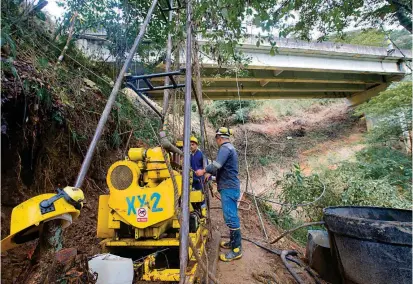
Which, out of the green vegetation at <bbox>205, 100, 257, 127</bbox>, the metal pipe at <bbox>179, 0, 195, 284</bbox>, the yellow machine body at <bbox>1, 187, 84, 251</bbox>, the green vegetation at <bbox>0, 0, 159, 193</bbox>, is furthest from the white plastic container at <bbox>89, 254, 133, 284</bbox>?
the green vegetation at <bbox>205, 100, 257, 127</bbox>

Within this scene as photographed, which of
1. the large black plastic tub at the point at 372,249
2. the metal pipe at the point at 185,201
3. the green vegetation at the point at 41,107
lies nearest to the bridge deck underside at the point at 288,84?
the green vegetation at the point at 41,107

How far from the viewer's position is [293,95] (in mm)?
15352

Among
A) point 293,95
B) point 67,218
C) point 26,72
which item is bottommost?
point 67,218

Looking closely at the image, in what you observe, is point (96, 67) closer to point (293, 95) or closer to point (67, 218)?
point (67, 218)

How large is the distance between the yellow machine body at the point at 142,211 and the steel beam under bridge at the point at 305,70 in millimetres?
5953

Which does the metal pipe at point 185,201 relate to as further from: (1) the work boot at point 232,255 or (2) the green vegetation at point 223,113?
(2) the green vegetation at point 223,113

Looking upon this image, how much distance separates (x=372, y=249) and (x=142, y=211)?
94.3 inches

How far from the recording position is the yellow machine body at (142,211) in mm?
2584

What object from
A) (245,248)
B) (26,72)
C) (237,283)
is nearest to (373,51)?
(245,248)

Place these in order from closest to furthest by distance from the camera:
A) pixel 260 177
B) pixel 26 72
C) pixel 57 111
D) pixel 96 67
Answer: pixel 26 72, pixel 57 111, pixel 96 67, pixel 260 177

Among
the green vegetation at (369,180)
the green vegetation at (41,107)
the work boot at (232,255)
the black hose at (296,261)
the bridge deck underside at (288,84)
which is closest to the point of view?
the green vegetation at (41,107)

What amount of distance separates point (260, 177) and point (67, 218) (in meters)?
9.31

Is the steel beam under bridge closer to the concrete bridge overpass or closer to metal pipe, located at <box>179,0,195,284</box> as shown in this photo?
the concrete bridge overpass

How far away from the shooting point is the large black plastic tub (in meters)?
2.50
